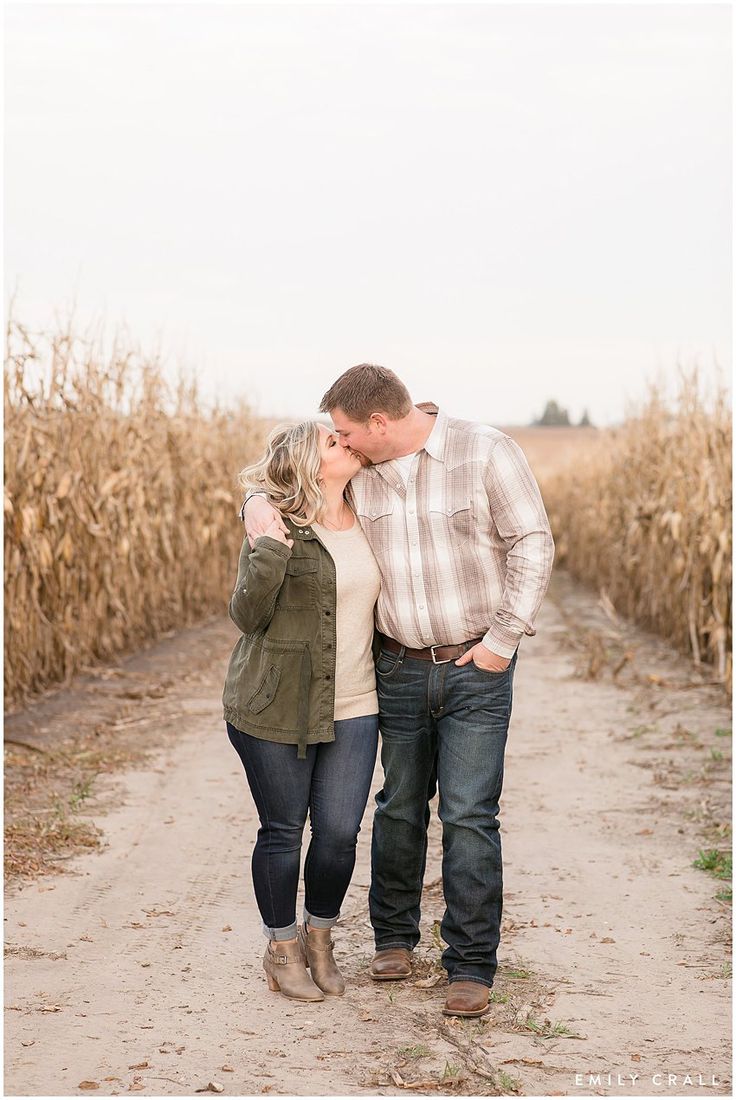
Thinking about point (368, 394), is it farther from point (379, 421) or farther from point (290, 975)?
point (290, 975)

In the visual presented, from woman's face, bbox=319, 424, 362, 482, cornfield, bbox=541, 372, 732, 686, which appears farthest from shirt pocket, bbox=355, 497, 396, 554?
cornfield, bbox=541, 372, 732, 686

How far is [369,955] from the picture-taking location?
4.26 metres

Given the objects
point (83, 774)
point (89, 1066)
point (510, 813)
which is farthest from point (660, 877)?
point (83, 774)

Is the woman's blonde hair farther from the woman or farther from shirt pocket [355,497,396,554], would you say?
shirt pocket [355,497,396,554]

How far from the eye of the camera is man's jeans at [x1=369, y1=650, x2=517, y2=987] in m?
3.76

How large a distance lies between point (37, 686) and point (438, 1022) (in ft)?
18.3

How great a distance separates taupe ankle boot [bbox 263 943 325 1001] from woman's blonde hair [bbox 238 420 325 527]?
1381 millimetres

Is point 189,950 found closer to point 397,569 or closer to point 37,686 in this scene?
point 397,569

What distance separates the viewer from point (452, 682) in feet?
12.4

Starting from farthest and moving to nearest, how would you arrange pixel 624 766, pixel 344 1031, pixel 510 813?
1. pixel 624 766
2. pixel 510 813
3. pixel 344 1031

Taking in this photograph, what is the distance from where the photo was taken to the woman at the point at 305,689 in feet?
12.1

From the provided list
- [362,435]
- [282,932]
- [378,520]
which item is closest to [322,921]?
[282,932]

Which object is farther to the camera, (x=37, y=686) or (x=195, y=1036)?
(x=37, y=686)

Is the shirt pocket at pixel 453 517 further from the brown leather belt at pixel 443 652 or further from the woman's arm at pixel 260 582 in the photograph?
the woman's arm at pixel 260 582
